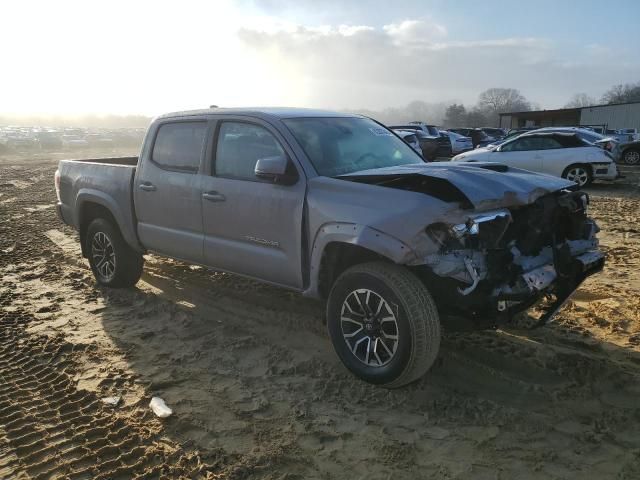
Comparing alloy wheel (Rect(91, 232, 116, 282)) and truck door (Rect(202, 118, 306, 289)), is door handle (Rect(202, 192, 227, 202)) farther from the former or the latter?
alloy wheel (Rect(91, 232, 116, 282))

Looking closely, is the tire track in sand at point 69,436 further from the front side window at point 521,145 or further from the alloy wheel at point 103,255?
the front side window at point 521,145

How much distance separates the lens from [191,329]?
16.2 feet

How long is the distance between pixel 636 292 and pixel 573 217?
2.12m

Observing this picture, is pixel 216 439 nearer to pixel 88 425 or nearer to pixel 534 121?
pixel 88 425

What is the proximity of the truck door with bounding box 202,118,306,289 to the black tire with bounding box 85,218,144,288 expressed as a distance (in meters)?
1.51

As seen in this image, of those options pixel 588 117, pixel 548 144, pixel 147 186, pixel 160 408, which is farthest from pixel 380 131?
pixel 588 117

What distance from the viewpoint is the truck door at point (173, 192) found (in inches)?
195

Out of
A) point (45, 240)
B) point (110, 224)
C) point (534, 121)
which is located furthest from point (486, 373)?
point (534, 121)

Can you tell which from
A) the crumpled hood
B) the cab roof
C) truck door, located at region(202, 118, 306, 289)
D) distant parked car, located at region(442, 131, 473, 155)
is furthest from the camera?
distant parked car, located at region(442, 131, 473, 155)

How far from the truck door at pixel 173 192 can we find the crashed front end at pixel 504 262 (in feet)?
7.70

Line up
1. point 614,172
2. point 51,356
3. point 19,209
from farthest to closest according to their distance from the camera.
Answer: point 614,172 → point 19,209 → point 51,356

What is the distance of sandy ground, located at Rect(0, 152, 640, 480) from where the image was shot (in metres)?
2.98

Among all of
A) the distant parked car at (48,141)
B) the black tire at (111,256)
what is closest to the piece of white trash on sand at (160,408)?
the black tire at (111,256)

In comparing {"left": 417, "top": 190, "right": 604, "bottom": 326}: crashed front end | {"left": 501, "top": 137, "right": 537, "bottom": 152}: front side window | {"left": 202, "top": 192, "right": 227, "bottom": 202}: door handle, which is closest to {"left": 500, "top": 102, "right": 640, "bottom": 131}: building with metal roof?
{"left": 501, "top": 137, "right": 537, "bottom": 152}: front side window
